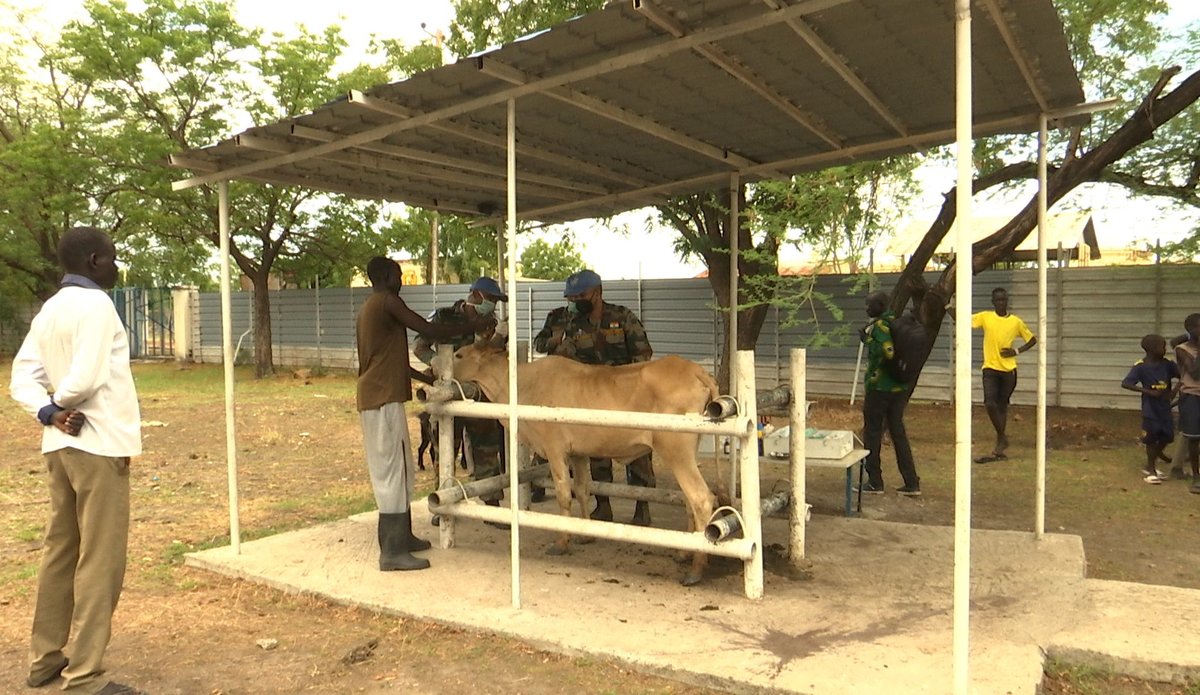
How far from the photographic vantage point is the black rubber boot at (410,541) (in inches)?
210

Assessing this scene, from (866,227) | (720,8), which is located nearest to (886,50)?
(720,8)

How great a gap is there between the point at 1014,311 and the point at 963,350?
1167cm

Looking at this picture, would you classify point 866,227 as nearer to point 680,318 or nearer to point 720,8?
point 680,318

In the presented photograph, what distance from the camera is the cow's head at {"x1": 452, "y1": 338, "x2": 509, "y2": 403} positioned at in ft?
18.6

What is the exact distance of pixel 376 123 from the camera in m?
4.88

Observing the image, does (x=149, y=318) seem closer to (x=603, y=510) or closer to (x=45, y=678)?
(x=603, y=510)

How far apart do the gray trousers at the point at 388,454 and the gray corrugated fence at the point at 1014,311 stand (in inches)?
321

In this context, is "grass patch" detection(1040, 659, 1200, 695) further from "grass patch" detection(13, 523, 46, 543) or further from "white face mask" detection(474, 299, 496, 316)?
"grass patch" detection(13, 523, 46, 543)

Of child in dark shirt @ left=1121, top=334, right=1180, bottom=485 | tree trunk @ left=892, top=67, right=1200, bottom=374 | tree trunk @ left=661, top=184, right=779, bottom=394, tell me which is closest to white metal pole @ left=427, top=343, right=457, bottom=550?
tree trunk @ left=892, top=67, right=1200, bottom=374

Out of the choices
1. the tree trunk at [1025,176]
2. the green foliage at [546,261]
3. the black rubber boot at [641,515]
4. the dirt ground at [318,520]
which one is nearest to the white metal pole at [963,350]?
the dirt ground at [318,520]

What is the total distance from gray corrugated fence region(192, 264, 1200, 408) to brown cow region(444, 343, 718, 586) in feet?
25.4

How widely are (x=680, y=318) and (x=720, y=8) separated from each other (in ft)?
42.1

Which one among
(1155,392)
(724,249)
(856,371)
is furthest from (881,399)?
(856,371)

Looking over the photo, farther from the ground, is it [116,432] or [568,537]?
[116,432]
